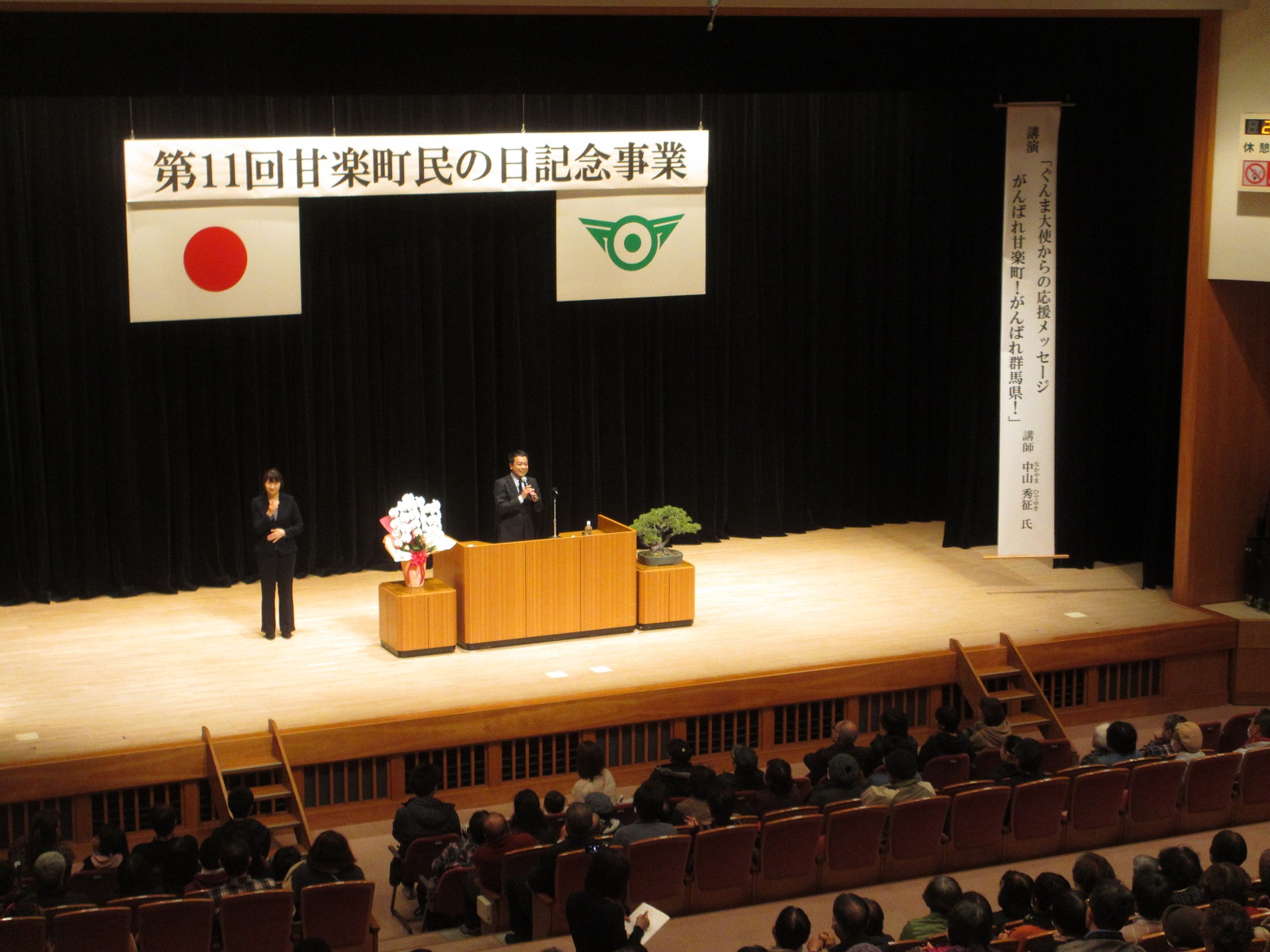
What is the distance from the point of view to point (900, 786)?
667 cm

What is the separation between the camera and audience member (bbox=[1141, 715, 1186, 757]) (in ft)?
23.7

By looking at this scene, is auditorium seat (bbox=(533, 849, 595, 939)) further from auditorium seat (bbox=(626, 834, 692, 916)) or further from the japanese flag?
the japanese flag

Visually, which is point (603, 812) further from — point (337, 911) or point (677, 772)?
point (337, 911)

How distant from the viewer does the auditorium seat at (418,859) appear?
21.0ft

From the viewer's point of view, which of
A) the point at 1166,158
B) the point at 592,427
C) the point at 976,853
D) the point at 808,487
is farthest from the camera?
the point at 808,487

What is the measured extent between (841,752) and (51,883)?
10.7ft

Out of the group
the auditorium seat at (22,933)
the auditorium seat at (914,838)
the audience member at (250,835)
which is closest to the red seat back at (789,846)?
the auditorium seat at (914,838)

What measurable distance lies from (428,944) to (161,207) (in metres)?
4.98

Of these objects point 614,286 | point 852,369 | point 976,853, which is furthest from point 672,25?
point 976,853

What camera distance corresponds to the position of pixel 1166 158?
32.8 feet

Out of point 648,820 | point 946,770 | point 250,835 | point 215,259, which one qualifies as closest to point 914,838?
point 946,770

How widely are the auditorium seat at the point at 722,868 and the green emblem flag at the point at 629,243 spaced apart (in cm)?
484

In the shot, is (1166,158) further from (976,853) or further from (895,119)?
(976,853)

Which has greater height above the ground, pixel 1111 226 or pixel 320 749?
pixel 1111 226
